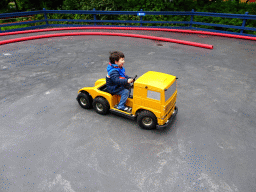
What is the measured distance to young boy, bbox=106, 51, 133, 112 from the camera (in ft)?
12.4

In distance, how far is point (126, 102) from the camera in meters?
4.13

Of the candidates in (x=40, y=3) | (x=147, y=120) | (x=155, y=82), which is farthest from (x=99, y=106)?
(x=40, y=3)

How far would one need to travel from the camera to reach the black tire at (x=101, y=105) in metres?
4.10

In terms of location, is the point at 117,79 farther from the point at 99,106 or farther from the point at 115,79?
the point at 99,106

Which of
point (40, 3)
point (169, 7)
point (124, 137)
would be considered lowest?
point (124, 137)

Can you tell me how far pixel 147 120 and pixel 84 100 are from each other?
165cm

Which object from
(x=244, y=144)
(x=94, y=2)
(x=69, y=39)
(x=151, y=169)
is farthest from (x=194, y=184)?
(x=94, y=2)

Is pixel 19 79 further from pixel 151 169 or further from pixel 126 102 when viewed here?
pixel 151 169

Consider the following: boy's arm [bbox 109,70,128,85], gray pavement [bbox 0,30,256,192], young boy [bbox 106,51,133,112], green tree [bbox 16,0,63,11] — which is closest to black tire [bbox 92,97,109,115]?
gray pavement [bbox 0,30,256,192]

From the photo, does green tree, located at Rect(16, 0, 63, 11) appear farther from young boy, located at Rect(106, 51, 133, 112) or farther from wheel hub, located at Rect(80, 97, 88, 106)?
young boy, located at Rect(106, 51, 133, 112)

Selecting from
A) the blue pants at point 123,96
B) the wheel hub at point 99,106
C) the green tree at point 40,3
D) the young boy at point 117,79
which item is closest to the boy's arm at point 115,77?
the young boy at point 117,79

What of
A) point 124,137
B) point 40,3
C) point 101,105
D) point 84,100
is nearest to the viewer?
point 124,137

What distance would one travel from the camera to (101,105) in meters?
4.23

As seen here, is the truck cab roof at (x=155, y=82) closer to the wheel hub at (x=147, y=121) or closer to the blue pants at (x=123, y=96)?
the blue pants at (x=123, y=96)
